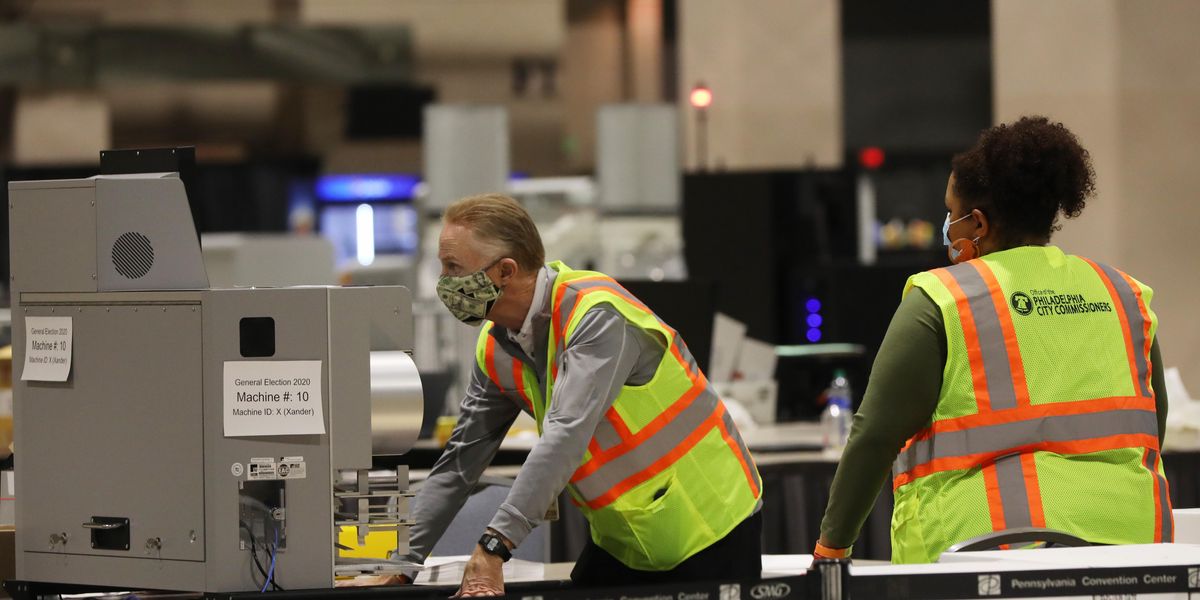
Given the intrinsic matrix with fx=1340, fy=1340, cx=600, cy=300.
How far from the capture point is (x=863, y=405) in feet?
7.28

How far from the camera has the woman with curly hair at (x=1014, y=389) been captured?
2.13 metres

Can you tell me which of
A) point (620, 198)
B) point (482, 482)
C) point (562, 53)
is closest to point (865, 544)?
point (482, 482)

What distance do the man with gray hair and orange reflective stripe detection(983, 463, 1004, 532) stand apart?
397mm

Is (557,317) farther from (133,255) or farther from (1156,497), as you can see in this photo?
(1156,497)

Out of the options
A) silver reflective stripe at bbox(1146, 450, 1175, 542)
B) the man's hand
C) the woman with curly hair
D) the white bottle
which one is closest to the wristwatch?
the man's hand

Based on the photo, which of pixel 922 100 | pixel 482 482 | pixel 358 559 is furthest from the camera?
pixel 922 100

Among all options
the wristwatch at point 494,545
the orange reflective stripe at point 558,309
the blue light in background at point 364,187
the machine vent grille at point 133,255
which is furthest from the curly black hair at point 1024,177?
the blue light in background at point 364,187

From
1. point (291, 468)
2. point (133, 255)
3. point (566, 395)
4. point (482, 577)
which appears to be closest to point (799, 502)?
point (566, 395)

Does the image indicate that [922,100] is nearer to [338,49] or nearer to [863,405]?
[338,49]

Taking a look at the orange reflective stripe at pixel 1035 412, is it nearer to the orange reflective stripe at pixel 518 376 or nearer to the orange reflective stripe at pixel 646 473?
the orange reflective stripe at pixel 646 473

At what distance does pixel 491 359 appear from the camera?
7.84ft

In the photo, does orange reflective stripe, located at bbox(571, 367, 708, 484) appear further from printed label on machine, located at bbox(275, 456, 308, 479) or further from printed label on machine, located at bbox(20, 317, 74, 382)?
printed label on machine, located at bbox(20, 317, 74, 382)

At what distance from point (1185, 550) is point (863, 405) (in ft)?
1.74

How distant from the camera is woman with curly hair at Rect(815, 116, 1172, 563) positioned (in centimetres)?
213
